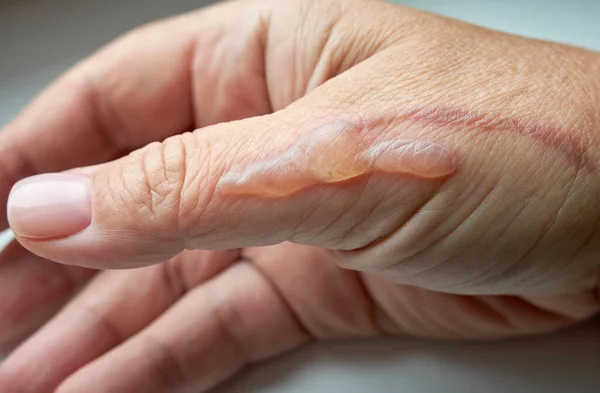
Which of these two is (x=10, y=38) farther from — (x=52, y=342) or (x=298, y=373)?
(x=298, y=373)

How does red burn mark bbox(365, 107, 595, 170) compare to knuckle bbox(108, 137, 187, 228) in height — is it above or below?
above

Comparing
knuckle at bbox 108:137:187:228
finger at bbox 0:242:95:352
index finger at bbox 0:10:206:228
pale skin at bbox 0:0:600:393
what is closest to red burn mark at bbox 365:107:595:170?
pale skin at bbox 0:0:600:393

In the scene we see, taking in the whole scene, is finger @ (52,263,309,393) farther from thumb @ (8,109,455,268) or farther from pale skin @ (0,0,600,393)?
thumb @ (8,109,455,268)

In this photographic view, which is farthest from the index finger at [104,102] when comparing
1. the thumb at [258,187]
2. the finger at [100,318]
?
the thumb at [258,187]

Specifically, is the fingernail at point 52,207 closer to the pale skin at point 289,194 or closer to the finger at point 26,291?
the pale skin at point 289,194

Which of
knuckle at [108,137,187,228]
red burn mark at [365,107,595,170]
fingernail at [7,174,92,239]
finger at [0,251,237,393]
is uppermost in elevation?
red burn mark at [365,107,595,170]

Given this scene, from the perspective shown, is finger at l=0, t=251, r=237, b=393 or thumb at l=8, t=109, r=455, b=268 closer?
thumb at l=8, t=109, r=455, b=268

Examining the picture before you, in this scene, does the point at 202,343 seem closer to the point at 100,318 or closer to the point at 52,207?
the point at 100,318
